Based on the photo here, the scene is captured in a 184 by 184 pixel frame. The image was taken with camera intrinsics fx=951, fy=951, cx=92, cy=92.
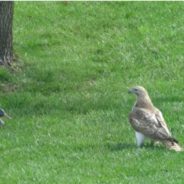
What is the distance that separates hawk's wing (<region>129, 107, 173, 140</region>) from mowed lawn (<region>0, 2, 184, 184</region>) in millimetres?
210

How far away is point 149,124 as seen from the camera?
12.5m

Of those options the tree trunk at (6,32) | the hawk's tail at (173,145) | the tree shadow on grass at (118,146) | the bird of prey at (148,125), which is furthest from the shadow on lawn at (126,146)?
the tree trunk at (6,32)

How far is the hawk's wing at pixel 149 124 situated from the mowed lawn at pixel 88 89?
8.3 inches

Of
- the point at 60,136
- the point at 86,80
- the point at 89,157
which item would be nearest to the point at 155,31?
the point at 86,80

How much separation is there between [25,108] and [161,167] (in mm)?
4386

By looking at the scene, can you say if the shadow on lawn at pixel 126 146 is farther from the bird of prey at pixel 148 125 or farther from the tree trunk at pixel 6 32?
the tree trunk at pixel 6 32

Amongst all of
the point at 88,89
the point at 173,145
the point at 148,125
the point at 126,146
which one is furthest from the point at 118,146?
the point at 88,89

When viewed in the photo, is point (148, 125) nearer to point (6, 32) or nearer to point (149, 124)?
point (149, 124)

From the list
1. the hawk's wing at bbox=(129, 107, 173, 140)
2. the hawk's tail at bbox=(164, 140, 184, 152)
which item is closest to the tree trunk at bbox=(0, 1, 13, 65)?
the hawk's wing at bbox=(129, 107, 173, 140)

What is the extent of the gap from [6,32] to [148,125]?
6061mm

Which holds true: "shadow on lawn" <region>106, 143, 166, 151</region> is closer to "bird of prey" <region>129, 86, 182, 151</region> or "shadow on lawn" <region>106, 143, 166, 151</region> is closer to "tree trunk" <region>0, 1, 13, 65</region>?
"bird of prey" <region>129, 86, 182, 151</region>

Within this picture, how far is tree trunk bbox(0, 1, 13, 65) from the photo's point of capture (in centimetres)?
1777

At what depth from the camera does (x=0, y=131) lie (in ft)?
45.8

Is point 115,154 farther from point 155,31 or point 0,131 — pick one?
point 155,31
